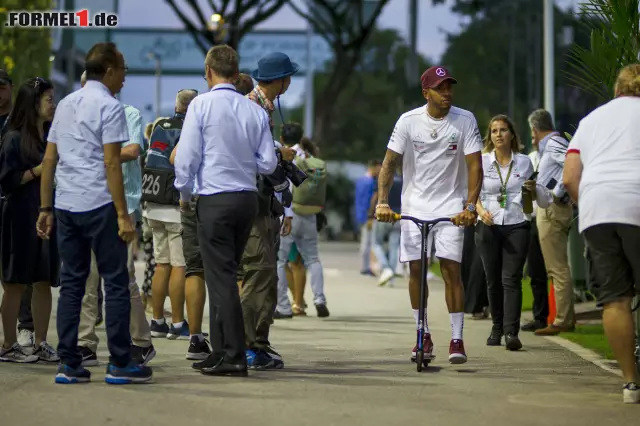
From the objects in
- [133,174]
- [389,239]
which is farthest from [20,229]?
[389,239]

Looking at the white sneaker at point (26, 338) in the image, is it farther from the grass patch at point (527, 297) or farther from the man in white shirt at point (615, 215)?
the grass patch at point (527, 297)

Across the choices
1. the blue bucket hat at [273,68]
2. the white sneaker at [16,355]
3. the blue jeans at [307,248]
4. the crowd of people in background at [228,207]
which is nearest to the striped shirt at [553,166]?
the crowd of people in background at [228,207]

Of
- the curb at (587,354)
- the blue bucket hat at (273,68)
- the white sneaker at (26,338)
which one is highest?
the blue bucket hat at (273,68)

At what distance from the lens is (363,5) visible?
4216 cm

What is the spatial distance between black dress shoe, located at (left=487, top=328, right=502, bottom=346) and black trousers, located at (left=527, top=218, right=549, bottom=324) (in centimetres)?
171

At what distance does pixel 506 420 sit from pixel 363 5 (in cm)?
3516

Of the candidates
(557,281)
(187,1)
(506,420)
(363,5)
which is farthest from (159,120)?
(363,5)

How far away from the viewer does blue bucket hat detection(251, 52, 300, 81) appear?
1020 cm

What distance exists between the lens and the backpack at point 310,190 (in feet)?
51.1

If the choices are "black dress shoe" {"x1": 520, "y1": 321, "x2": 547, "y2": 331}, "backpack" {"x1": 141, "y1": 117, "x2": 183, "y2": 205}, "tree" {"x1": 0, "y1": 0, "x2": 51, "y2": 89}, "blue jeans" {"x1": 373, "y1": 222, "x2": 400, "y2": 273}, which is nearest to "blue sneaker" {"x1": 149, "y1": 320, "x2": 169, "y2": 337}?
"backpack" {"x1": 141, "y1": 117, "x2": 183, "y2": 205}

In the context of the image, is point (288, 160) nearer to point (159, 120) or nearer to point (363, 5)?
point (159, 120)

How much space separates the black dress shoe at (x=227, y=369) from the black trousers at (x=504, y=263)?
3.34 meters

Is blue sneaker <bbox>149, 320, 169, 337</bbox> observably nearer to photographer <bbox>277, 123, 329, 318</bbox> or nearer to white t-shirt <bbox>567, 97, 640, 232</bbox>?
photographer <bbox>277, 123, 329, 318</bbox>

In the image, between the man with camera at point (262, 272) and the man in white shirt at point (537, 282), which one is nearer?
the man with camera at point (262, 272)
